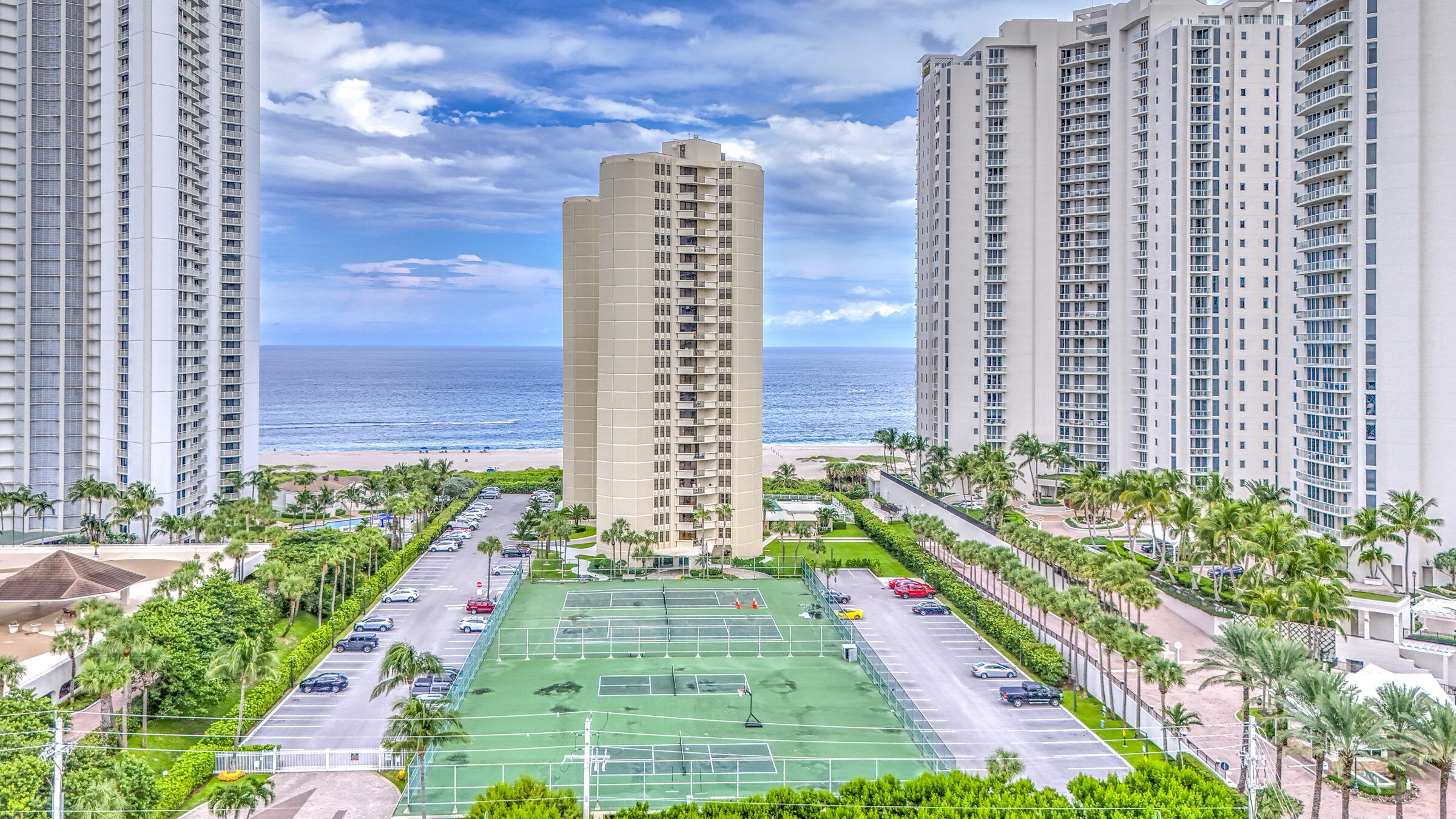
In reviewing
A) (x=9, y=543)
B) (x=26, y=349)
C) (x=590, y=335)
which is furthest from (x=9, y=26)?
(x=590, y=335)

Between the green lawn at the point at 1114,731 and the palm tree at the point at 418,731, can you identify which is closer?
the palm tree at the point at 418,731

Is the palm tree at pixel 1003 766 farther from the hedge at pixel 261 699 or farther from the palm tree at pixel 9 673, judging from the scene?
the palm tree at pixel 9 673

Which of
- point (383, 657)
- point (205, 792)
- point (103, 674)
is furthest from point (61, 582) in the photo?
point (205, 792)

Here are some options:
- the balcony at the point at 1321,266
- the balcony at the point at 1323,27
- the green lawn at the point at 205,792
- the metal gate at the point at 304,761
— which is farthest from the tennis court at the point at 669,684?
the balcony at the point at 1323,27

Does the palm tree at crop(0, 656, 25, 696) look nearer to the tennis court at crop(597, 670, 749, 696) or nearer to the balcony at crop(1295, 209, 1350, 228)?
the tennis court at crop(597, 670, 749, 696)

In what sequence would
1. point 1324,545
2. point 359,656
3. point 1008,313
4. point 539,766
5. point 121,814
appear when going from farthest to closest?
point 1008,313
point 359,656
point 1324,545
point 539,766
point 121,814

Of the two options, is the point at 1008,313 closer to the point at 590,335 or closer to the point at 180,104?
the point at 590,335

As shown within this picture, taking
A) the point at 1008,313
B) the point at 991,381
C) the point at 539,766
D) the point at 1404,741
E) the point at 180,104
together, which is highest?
the point at 180,104
